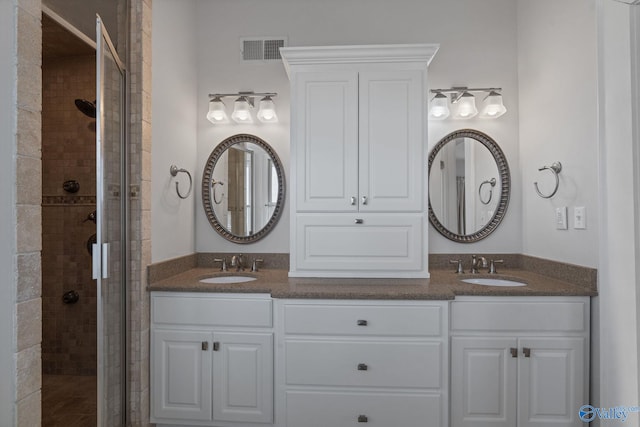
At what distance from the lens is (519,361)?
1.92 meters

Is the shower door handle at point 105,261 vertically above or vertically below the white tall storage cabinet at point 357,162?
below

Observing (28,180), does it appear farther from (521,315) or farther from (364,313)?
(521,315)

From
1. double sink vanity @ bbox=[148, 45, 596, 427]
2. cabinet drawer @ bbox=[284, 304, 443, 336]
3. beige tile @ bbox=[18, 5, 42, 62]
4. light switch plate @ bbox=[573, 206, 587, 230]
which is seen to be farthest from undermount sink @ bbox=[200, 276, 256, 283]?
light switch plate @ bbox=[573, 206, 587, 230]

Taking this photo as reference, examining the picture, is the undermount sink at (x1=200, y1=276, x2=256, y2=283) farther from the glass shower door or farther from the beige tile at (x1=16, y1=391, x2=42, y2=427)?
the beige tile at (x1=16, y1=391, x2=42, y2=427)

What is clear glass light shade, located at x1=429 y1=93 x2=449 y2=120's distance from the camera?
2543 mm

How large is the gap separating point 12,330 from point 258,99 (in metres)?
2.04

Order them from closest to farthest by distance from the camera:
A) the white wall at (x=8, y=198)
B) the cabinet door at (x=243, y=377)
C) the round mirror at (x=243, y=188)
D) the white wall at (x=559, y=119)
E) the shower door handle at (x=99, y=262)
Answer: the white wall at (x=8, y=198)
the shower door handle at (x=99, y=262)
the white wall at (x=559, y=119)
the cabinet door at (x=243, y=377)
the round mirror at (x=243, y=188)

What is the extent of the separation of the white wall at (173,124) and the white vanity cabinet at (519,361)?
5.93ft

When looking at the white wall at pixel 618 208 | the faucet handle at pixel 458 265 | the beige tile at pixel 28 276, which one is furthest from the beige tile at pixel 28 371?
the white wall at pixel 618 208

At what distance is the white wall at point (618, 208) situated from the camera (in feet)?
5.27

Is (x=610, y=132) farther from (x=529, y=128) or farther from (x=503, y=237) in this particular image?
(x=503, y=237)

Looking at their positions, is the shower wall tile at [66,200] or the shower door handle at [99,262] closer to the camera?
the shower door handle at [99,262]

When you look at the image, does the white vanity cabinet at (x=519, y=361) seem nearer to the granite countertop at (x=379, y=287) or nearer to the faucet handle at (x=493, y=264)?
the granite countertop at (x=379, y=287)

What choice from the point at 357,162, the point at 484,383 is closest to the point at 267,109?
the point at 357,162
